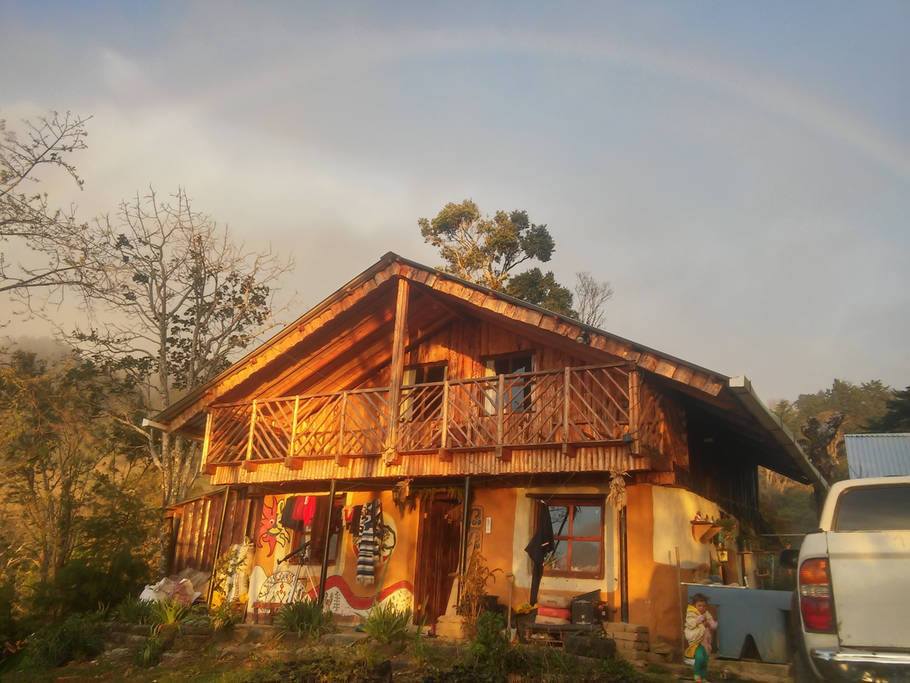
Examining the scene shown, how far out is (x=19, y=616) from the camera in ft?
51.7

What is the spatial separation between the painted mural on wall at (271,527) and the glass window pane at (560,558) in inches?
230

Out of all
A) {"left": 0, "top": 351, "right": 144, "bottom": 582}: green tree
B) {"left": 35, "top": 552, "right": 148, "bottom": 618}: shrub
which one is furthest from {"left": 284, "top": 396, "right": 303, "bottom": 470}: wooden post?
{"left": 0, "top": 351, "right": 144, "bottom": 582}: green tree

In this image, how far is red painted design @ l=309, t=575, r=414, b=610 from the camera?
13656 millimetres

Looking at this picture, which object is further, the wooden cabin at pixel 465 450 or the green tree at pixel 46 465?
the green tree at pixel 46 465

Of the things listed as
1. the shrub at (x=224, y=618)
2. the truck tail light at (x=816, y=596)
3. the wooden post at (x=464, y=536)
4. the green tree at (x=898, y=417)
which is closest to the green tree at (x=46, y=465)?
the shrub at (x=224, y=618)

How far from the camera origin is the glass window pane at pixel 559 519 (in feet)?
41.0

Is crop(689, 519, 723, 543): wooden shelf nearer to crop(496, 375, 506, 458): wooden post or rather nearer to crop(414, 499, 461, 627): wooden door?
crop(496, 375, 506, 458): wooden post

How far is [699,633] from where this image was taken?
893 cm

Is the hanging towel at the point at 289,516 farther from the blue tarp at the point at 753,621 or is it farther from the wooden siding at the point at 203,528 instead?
the blue tarp at the point at 753,621

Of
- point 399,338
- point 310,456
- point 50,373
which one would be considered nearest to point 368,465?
point 310,456

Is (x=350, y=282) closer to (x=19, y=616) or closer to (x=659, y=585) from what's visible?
(x=659, y=585)

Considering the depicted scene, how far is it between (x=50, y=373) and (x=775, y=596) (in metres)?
20.0

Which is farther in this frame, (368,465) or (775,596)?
(368,465)

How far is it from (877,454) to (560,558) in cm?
1194
